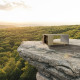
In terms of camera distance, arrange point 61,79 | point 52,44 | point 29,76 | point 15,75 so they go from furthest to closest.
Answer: point 15,75 < point 29,76 < point 52,44 < point 61,79

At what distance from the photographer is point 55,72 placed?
6.27 metres

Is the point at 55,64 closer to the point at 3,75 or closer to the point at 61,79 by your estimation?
the point at 61,79

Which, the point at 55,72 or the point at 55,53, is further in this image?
the point at 55,53

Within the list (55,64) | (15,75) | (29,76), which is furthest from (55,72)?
(15,75)

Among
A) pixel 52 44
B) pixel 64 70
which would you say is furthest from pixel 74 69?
pixel 52 44

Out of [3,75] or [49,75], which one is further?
[3,75]

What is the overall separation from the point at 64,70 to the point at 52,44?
327cm

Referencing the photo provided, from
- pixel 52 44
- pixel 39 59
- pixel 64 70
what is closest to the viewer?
pixel 64 70

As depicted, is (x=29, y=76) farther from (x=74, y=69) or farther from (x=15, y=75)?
(x=74, y=69)

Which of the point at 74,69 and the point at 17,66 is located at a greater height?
the point at 74,69

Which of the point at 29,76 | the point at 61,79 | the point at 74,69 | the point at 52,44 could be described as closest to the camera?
the point at 74,69

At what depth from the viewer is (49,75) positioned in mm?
6957

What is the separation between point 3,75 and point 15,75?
1.00 meters

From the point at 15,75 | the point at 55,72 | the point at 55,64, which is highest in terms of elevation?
the point at 55,64
